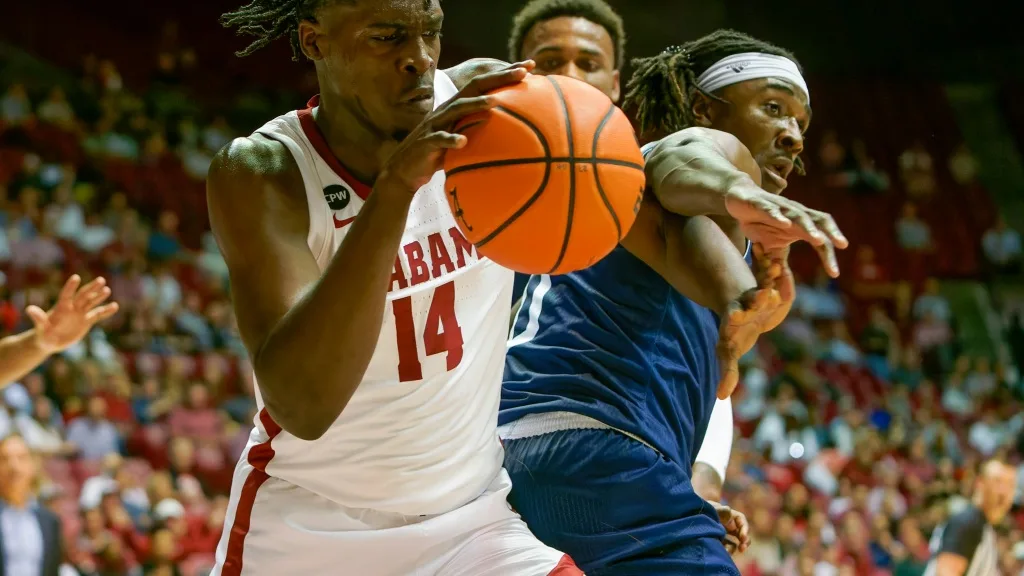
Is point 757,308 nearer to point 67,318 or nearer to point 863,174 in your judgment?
point 67,318

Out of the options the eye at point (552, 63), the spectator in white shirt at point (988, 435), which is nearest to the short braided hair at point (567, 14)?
the eye at point (552, 63)

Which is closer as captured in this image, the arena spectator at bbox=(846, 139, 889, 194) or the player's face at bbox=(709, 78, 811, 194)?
the player's face at bbox=(709, 78, 811, 194)

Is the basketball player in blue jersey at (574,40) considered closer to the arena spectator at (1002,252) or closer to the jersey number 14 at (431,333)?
the jersey number 14 at (431,333)

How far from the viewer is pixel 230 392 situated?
1000 centimetres

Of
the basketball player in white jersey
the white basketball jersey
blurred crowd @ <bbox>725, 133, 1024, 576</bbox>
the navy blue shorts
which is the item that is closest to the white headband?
the basketball player in white jersey

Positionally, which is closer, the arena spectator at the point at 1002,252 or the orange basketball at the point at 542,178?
the orange basketball at the point at 542,178

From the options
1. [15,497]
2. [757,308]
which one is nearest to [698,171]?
[757,308]

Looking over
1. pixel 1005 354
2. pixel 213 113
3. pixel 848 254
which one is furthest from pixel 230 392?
pixel 1005 354

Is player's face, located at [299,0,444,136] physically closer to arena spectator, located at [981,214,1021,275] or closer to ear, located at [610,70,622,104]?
ear, located at [610,70,622,104]

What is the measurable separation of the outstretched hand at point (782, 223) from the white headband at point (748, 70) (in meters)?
1.01

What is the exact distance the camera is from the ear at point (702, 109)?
10.7ft

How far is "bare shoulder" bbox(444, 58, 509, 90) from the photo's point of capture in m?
3.04

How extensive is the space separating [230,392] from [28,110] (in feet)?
13.1

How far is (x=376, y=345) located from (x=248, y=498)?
1.95 ft
